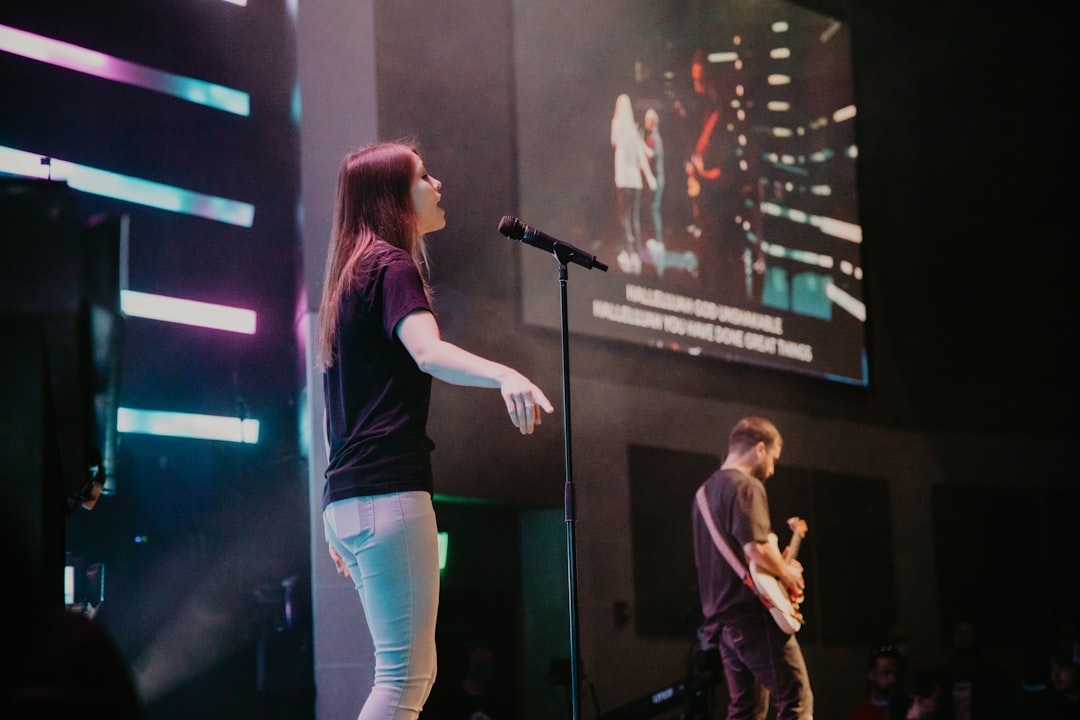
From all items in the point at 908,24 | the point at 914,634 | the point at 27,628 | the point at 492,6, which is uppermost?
the point at 908,24

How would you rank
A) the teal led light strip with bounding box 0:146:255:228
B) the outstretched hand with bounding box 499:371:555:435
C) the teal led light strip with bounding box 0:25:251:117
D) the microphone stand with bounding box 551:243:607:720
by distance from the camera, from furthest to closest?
the teal led light strip with bounding box 0:25:251:117
the teal led light strip with bounding box 0:146:255:228
the microphone stand with bounding box 551:243:607:720
the outstretched hand with bounding box 499:371:555:435

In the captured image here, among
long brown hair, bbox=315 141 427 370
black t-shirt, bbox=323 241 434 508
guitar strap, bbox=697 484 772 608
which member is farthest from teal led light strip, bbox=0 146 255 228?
guitar strap, bbox=697 484 772 608

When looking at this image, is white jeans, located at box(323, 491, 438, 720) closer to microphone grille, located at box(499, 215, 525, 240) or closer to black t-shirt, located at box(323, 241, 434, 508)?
black t-shirt, located at box(323, 241, 434, 508)

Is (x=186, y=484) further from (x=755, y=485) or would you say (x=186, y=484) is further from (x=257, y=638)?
(x=755, y=485)

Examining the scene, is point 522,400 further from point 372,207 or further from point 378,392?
point 372,207

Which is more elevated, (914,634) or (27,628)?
(27,628)

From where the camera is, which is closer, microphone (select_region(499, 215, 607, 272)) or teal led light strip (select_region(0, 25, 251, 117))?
microphone (select_region(499, 215, 607, 272))

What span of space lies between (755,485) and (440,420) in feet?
5.21

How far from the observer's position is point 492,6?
18.4 feet

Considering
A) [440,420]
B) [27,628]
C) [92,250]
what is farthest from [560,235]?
[27,628]

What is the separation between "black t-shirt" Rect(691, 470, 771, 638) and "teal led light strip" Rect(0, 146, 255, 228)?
231cm

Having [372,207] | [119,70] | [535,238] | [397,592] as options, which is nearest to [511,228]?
[535,238]

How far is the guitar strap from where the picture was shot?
14.1 ft

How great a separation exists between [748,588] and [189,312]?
98.1 inches
